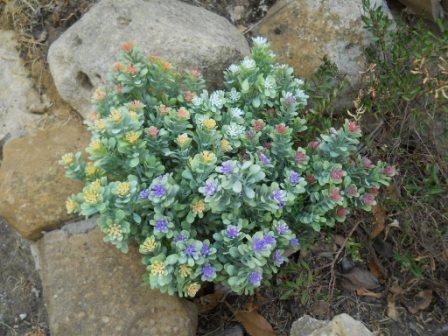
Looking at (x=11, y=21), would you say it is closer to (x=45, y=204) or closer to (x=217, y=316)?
(x=45, y=204)

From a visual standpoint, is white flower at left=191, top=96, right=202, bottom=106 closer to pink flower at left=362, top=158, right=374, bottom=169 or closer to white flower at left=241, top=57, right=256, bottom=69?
white flower at left=241, top=57, right=256, bottom=69

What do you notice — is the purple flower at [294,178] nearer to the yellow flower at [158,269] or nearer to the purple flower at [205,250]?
the purple flower at [205,250]

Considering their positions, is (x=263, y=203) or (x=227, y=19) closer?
(x=263, y=203)

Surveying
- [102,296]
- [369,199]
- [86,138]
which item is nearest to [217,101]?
[369,199]

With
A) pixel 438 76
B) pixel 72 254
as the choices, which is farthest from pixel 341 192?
pixel 72 254

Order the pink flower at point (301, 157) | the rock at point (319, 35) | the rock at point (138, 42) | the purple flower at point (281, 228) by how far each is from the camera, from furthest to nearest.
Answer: the rock at point (319, 35), the rock at point (138, 42), the pink flower at point (301, 157), the purple flower at point (281, 228)

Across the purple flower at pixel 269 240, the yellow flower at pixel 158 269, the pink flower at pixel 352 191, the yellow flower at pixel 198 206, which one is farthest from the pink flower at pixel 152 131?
the pink flower at pixel 352 191
